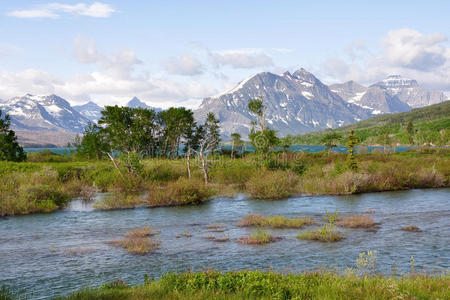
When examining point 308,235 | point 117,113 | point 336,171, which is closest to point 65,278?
point 308,235

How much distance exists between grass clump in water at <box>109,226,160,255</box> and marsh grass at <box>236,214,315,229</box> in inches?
275

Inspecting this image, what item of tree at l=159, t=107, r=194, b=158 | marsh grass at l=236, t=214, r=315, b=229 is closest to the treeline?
tree at l=159, t=107, r=194, b=158

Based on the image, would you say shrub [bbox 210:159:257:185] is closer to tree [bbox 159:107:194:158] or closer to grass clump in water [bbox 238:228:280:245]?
grass clump in water [bbox 238:228:280:245]

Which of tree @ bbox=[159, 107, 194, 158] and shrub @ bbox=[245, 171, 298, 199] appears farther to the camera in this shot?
tree @ bbox=[159, 107, 194, 158]

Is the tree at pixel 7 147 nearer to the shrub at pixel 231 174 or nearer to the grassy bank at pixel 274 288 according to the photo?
the shrub at pixel 231 174

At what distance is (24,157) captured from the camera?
223ft

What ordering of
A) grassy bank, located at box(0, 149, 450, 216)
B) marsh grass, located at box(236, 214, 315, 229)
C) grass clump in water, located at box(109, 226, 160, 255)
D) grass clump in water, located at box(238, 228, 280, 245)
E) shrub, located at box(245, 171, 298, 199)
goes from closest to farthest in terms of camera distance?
grass clump in water, located at box(109, 226, 160, 255) → grass clump in water, located at box(238, 228, 280, 245) → marsh grass, located at box(236, 214, 315, 229) → grassy bank, located at box(0, 149, 450, 216) → shrub, located at box(245, 171, 298, 199)

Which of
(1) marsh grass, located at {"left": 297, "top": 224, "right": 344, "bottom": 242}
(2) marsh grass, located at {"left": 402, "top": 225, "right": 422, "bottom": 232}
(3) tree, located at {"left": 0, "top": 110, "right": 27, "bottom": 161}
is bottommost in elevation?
(2) marsh grass, located at {"left": 402, "top": 225, "right": 422, "bottom": 232}

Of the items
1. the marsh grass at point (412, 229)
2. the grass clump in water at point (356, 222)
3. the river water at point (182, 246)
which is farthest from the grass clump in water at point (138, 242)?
the marsh grass at point (412, 229)

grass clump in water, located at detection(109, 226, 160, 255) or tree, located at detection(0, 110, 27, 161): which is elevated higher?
tree, located at detection(0, 110, 27, 161)

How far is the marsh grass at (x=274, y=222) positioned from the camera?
28.7 meters

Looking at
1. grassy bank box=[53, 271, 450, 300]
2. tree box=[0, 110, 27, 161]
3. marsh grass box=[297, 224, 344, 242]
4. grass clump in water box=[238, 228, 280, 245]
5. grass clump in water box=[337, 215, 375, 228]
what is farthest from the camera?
tree box=[0, 110, 27, 161]

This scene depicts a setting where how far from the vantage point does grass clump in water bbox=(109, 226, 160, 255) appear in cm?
2270

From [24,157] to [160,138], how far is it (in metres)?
30.4
